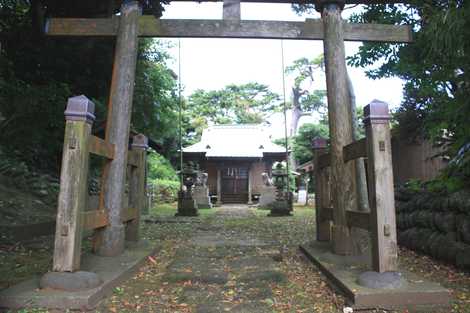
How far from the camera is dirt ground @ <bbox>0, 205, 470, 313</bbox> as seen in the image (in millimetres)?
3406

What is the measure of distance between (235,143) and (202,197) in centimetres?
658

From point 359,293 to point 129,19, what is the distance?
14.0 feet

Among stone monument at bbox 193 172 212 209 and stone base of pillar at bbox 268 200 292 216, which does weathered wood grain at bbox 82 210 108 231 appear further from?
stone monument at bbox 193 172 212 209

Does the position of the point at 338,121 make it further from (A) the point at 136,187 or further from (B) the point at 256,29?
(A) the point at 136,187

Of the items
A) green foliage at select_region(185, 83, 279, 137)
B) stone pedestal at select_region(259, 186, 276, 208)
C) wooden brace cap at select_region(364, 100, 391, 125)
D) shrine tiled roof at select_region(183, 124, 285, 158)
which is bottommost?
stone pedestal at select_region(259, 186, 276, 208)

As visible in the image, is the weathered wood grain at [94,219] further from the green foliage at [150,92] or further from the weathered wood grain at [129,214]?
the green foliage at [150,92]

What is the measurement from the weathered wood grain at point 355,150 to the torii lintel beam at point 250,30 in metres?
1.70

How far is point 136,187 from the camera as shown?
5.92 m

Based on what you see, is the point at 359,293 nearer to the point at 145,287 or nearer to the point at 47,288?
the point at 145,287

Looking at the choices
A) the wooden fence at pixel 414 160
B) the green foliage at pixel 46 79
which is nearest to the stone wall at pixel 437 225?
the wooden fence at pixel 414 160

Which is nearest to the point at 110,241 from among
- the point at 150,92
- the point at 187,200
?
the point at 150,92

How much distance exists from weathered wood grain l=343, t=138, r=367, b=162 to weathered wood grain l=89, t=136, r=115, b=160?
2.69m

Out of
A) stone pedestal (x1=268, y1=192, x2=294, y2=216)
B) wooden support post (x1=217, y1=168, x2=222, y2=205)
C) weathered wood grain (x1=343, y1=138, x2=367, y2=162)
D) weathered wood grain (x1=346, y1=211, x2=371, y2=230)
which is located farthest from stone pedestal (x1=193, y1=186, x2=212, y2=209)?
weathered wood grain (x1=346, y1=211, x2=371, y2=230)

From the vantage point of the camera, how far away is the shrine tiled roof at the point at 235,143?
22.4 metres
